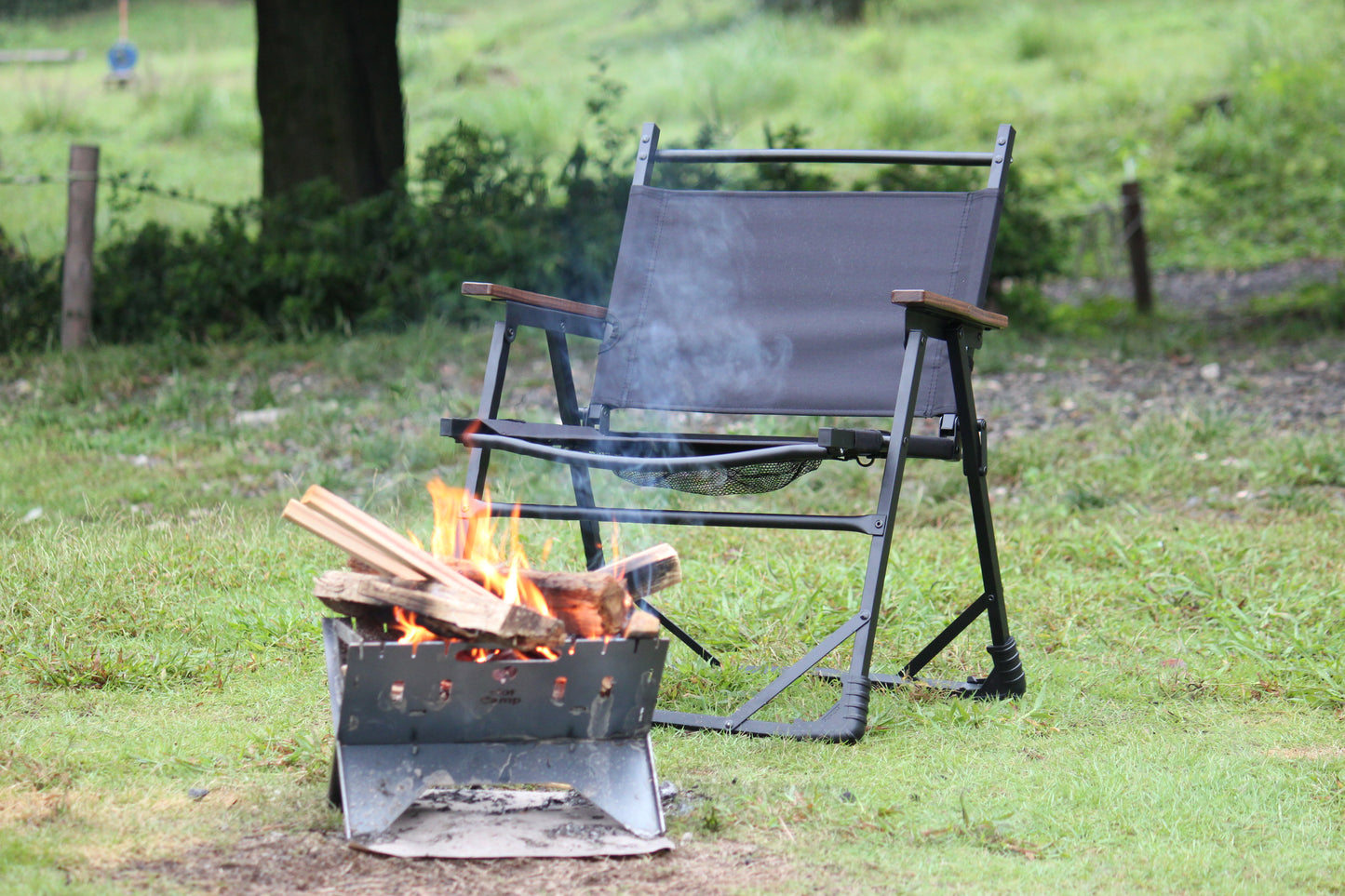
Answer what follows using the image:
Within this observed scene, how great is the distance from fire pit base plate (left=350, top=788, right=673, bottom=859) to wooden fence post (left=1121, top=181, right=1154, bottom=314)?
6.38m

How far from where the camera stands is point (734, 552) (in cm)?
354

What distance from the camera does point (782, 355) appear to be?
9.33 ft

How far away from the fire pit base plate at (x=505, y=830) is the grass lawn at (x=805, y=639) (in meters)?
0.05

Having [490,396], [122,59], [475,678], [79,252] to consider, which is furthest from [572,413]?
[122,59]

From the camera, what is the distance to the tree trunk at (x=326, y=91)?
6.46 metres

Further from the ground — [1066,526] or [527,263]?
[527,263]

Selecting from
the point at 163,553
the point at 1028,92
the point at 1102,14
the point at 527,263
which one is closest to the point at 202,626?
the point at 163,553

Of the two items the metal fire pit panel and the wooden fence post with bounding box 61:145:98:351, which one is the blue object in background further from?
the metal fire pit panel

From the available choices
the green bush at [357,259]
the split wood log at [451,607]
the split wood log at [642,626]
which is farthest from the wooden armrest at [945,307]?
the green bush at [357,259]

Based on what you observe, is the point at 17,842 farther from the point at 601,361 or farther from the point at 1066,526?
the point at 1066,526

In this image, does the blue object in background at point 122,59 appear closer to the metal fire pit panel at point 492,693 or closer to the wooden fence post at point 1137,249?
the wooden fence post at point 1137,249

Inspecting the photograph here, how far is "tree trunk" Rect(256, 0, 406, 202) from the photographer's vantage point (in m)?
6.46

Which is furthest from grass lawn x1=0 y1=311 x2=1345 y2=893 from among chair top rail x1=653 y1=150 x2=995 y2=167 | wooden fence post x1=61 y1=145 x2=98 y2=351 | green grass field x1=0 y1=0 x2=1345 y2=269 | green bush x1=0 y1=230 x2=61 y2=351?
green grass field x1=0 y1=0 x2=1345 y2=269

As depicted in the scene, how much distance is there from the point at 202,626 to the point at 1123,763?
5.94 feet
